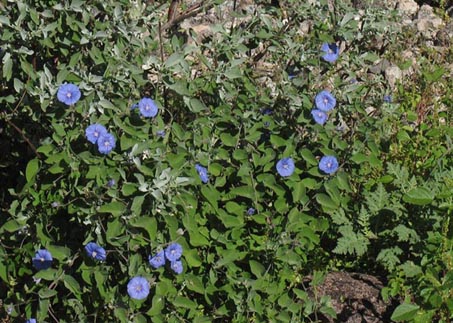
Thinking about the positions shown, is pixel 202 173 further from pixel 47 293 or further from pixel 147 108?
pixel 47 293

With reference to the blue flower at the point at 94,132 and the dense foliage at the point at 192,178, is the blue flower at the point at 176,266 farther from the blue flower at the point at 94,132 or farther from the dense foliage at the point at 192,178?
the blue flower at the point at 94,132

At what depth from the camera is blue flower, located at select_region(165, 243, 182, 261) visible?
314 centimetres

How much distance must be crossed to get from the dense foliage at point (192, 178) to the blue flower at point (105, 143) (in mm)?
13

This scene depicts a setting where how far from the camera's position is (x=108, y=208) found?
305 cm

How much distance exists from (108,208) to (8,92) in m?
0.88

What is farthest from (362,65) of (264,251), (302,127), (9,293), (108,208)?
(9,293)

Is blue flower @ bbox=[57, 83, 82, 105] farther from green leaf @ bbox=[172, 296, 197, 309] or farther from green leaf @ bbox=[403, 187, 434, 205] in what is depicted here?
green leaf @ bbox=[403, 187, 434, 205]

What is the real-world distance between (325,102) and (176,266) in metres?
0.87

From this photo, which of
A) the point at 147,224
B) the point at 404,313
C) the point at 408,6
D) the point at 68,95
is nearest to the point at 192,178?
the point at 147,224

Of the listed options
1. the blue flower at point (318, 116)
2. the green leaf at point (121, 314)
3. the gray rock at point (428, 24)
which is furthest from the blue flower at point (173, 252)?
the gray rock at point (428, 24)

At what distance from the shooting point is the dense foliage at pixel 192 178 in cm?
317

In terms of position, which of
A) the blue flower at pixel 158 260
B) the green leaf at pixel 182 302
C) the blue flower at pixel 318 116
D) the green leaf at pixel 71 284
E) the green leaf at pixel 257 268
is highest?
the blue flower at pixel 318 116

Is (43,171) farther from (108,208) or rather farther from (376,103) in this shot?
(376,103)

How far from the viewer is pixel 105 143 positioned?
3.10m
